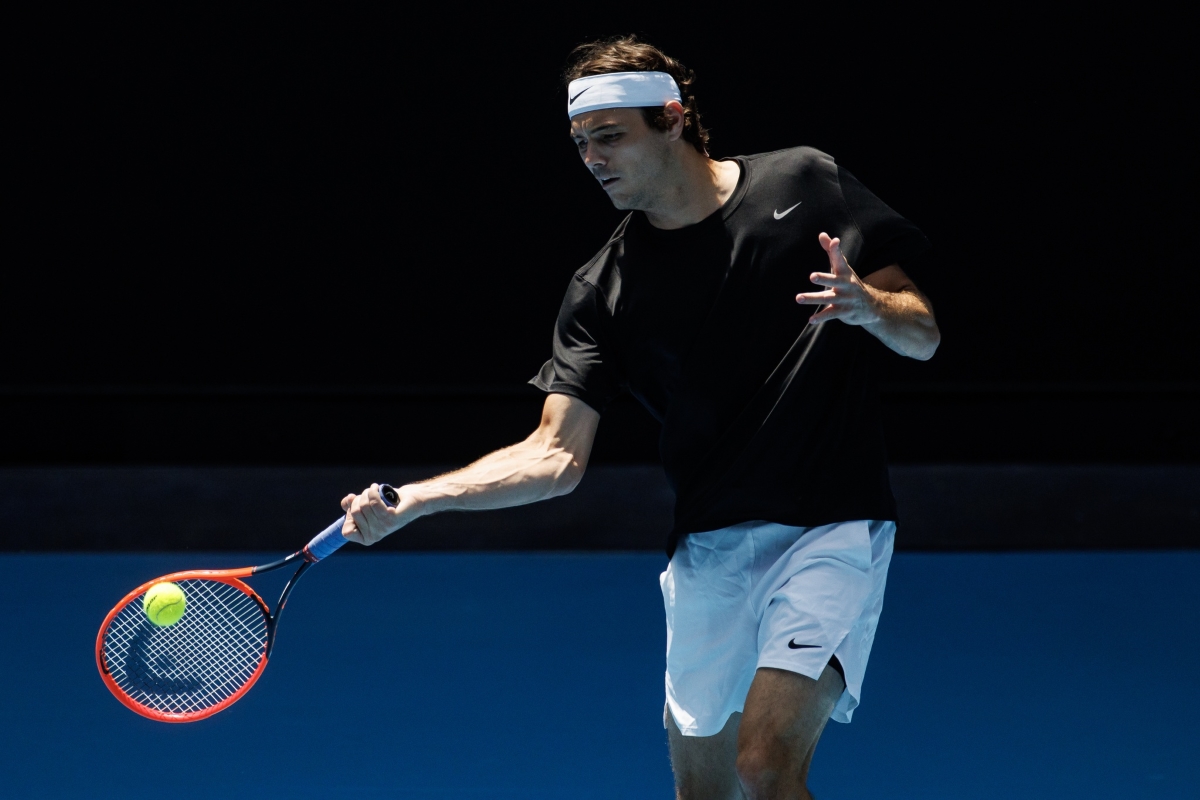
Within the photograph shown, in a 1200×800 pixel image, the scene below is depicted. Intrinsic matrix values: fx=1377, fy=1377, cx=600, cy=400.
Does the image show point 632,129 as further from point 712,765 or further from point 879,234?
point 712,765

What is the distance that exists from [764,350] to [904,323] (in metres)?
0.25

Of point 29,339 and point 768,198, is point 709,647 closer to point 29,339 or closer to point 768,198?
point 768,198

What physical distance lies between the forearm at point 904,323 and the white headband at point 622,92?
0.53m

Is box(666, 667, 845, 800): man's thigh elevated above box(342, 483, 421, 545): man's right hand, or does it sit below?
below

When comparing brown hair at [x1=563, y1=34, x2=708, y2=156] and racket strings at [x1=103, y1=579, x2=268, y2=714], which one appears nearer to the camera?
brown hair at [x1=563, y1=34, x2=708, y2=156]

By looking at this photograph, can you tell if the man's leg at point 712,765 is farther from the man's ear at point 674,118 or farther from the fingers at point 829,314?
the man's ear at point 674,118

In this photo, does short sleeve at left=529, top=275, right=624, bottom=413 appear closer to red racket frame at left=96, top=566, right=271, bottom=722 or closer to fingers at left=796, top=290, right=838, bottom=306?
fingers at left=796, top=290, right=838, bottom=306

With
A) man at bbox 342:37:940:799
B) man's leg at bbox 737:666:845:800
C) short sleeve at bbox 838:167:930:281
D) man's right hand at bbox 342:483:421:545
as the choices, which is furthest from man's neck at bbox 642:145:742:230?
man's leg at bbox 737:666:845:800

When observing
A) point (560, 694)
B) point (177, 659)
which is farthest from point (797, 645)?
point (560, 694)

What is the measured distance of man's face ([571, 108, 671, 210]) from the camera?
238 centimetres

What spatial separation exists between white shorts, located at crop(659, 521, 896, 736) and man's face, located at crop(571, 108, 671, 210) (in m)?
0.61

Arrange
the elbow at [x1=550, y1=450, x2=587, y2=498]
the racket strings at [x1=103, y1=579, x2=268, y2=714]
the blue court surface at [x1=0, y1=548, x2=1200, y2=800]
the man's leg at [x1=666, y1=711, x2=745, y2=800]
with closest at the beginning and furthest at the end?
1. the man's leg at [x1=666, y1=711, x2=745, y2=800]
2. the elbow at [x1=550, y1=450, x2=587, y2=498]
3. the racket strings at [x1=103, y1=579, x2=268, y2=714]
4. the blue court surface at [x1=0, y1=548, x2=1200, y2=800]

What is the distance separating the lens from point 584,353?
2.53 m

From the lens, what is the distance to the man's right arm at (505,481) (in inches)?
90.7
